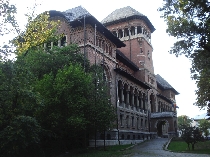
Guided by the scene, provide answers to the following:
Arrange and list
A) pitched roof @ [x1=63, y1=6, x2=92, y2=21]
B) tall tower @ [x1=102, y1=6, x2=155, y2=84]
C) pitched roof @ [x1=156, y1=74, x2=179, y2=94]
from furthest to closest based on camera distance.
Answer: pitched roof @ [x1=156, y1=74, x2=179, y2=94], tall tower @ [x1=102, y1=6, x2=155, y2=84], pitched roof @ [x1=63, y1=6, x2=92, y2=21]

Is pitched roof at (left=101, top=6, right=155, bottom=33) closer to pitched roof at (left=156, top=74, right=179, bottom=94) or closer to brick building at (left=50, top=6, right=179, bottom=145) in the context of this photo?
brick building at (left=50, top=6, right=179, bottom=145)

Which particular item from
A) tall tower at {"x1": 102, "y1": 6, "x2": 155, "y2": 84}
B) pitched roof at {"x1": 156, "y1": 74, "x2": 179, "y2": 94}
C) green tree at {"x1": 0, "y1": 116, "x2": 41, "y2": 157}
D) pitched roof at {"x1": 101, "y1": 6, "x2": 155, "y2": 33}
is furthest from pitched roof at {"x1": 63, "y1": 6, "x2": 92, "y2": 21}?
pitched roof at {"x1": 156, "y1": 74, "x2": 179, "y2": 94}

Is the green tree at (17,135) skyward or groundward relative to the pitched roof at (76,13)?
groundward

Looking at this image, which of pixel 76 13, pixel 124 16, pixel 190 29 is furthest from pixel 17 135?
pixel 124 16

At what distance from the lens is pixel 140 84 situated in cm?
4119

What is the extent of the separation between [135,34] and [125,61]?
7.01m

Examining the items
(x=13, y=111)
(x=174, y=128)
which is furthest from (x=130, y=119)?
(x=13, y=111)

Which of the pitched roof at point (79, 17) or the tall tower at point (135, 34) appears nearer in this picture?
the pitched roof at point (79, 17)

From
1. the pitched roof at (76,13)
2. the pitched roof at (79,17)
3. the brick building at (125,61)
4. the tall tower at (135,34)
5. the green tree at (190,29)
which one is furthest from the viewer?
the tall tower at (135,34)

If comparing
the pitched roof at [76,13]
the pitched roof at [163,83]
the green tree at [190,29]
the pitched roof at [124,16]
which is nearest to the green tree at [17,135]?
the green tree at [190,29]

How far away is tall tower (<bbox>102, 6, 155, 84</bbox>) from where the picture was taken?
43.2 metres

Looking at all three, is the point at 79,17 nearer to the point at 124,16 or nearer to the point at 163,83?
the point at 124,16

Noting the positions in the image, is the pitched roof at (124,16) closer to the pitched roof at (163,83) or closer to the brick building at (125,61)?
the brick building at (125,61)

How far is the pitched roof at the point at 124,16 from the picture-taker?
43.0 metres
